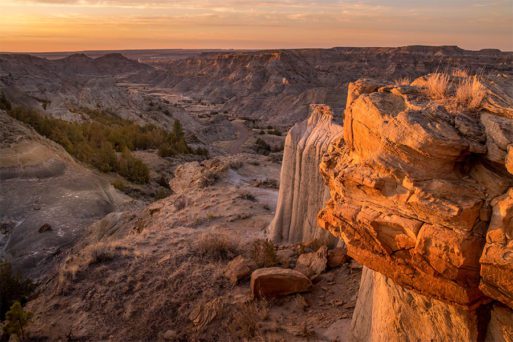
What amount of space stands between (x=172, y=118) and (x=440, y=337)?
37.4 m

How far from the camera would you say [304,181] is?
7.86 meters

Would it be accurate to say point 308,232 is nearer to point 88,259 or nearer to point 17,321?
point 88,259

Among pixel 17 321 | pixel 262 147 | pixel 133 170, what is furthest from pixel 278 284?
pixel 262 147

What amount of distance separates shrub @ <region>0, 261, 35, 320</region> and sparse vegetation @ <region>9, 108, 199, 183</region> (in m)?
10.0

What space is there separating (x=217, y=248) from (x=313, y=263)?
76.0 inches

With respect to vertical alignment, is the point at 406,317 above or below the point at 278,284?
above

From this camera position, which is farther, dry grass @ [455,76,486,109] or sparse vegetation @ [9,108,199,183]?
sparse vegetation @ [9,108,199,183]

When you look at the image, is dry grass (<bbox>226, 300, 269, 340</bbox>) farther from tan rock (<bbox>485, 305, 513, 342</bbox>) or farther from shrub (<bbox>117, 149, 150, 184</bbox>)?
shrub (<bbox>117, 149, 150, 184</bbox>)

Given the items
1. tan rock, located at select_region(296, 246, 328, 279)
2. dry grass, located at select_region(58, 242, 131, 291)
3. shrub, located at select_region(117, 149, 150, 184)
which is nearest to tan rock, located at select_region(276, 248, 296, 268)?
tan rock, located at select_region(296, 246, 328, 279)

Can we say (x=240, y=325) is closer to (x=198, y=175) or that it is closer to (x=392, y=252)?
(x=392, y=252)

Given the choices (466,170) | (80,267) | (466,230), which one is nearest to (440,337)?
(466,230)

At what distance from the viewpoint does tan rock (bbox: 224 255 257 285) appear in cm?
675

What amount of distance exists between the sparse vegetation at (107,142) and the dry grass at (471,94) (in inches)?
665

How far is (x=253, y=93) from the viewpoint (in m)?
68.6
